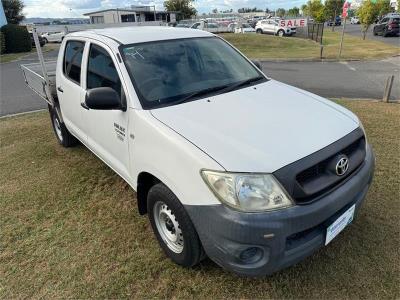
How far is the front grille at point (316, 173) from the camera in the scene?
2049 millimetres

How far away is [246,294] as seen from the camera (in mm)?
2471

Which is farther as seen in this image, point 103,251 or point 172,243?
point 103,251

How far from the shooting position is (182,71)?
3113 mm

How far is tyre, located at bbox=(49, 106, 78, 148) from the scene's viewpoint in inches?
201

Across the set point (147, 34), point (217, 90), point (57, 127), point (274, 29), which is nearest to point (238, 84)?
point (217, 90)

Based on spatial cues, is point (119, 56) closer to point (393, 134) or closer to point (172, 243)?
point (172, 243)

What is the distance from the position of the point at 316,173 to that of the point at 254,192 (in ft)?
1.66

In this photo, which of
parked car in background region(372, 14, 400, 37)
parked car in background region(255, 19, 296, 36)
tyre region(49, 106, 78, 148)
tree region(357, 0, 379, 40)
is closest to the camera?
tyre region(49, 106, 78, 148)

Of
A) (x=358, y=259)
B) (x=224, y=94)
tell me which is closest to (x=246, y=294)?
(x=358, y=259)

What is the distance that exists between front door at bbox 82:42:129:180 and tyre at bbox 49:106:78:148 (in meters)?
1.50

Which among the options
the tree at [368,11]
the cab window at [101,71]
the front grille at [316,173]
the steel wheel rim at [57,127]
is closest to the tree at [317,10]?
the tree at [368,11]

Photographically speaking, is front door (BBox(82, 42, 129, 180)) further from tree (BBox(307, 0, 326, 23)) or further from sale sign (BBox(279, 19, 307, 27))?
tree (BBox(307, 0, 326, 23))

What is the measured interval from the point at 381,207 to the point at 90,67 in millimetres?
3408

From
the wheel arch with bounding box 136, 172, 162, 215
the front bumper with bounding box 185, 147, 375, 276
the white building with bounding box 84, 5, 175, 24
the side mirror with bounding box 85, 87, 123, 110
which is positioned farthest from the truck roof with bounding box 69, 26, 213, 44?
the white building with bounding box 84, 5, 175, 24
